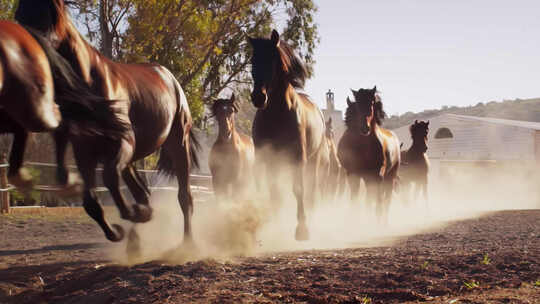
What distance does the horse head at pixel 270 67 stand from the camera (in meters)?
6.10

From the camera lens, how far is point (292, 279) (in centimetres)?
432

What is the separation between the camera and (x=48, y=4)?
4.00 metres

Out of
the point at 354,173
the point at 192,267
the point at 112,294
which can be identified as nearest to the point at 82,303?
the point at 112,294

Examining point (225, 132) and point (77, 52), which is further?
point (225, 132)

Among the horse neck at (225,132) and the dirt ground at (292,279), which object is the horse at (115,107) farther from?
the horse neck at (225,132)

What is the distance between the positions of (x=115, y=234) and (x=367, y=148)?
20.3ft

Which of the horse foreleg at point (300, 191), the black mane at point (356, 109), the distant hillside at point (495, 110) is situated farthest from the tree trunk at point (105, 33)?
the distant hillside at point (495, 110)

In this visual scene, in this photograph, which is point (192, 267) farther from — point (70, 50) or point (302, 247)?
point (302, 247)

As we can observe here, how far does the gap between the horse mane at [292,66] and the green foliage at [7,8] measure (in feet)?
34.7

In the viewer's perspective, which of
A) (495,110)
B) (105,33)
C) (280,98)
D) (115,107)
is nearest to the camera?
(115,107)

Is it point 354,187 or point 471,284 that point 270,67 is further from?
point 354,187

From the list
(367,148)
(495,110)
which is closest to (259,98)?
(367,148)

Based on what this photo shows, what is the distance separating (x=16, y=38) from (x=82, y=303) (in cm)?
209

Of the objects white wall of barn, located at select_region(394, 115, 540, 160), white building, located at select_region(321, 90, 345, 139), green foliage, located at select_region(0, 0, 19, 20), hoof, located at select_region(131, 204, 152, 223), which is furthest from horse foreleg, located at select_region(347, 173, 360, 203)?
white building, located at select_region(321, 90, 345, 139)
